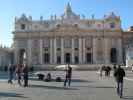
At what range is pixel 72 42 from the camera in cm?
9412

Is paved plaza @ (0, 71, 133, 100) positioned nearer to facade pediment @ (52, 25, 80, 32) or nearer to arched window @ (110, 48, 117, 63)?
facade pediment @ (52, 25, 80, 32)

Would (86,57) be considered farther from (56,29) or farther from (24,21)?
(24,21)

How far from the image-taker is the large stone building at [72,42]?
93.8m

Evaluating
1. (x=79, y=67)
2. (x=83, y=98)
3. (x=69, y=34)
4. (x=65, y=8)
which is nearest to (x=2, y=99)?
(x=83, y=98)

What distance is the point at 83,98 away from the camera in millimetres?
15398

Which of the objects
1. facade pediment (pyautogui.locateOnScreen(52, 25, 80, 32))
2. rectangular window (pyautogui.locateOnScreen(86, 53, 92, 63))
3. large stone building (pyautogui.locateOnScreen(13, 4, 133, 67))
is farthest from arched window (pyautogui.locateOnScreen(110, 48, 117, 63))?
facade pediment (pyautogui.locateOnScreen(52, 25, 80, 32))

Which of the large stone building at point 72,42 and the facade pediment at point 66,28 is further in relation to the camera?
the facade pediment at point 66,28

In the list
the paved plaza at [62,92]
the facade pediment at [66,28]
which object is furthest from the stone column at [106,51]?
the paved plaza at [62,92]

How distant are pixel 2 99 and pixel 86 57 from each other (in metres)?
79.5

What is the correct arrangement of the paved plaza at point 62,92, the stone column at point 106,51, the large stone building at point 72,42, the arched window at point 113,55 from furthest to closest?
the arched window at point 113,55 < the large stone building at point 72,42 < the stone column at point 106,51 < the paved plaza at point 62,92

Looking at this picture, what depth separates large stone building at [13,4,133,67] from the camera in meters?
93.8

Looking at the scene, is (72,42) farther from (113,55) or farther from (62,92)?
(62,92)

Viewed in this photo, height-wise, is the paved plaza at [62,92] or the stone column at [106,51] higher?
the stone column at [106,51]

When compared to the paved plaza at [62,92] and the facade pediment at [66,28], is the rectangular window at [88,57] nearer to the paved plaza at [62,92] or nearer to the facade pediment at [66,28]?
the facade pediment at [66,28]
